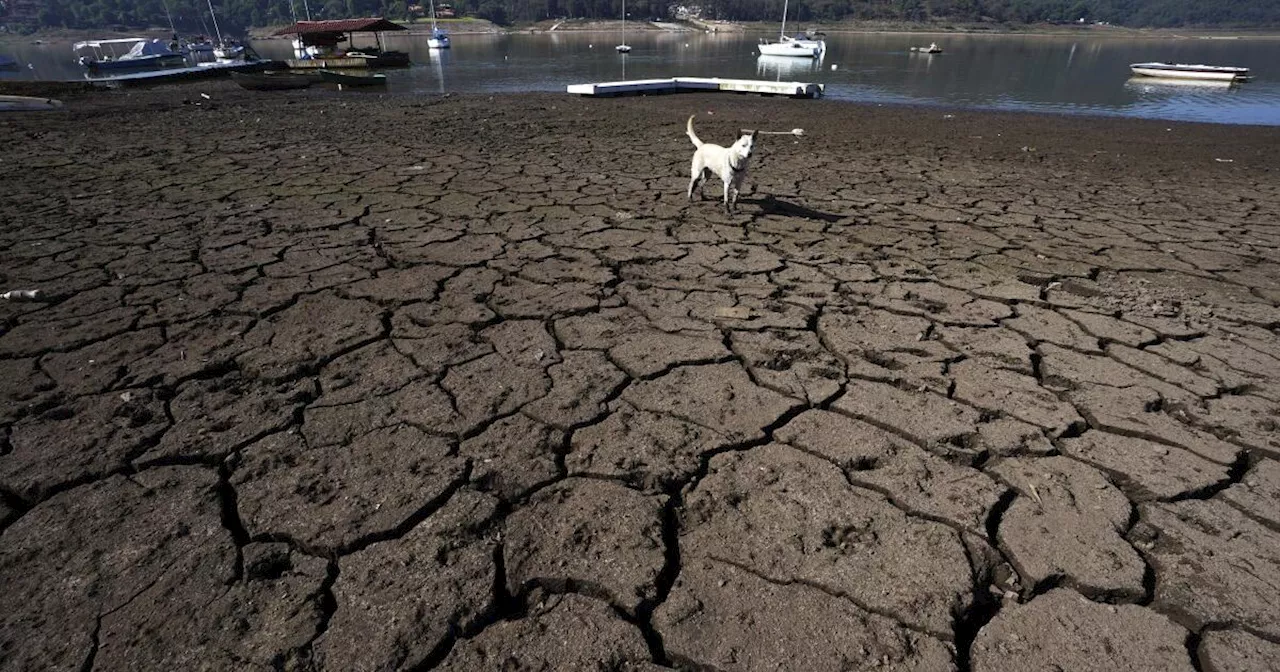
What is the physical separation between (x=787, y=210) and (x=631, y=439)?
3.65 meters

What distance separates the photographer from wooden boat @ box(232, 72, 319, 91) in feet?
50.2

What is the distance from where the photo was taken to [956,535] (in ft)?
6.08

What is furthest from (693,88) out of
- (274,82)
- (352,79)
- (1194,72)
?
(1194,72)

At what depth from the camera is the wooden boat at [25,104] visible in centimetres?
1042

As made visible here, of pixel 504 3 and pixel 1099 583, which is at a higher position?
pixel 504 3

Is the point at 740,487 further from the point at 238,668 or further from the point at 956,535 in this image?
the point at 238,668

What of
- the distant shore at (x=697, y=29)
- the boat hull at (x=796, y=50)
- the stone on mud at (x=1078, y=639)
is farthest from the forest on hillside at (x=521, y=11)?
the stone on mud at (x=1078, y=639)

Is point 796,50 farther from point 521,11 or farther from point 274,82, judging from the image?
point 521,11

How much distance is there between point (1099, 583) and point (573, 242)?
359cm

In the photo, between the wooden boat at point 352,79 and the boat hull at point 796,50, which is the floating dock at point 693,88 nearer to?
the wooden boat at point 352,79

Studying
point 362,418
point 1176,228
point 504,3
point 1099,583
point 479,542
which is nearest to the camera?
point 1099,583

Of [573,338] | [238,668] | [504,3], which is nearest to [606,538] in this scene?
[238,668]

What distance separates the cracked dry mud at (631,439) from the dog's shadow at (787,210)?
0.72 ft

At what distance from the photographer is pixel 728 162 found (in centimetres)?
460
